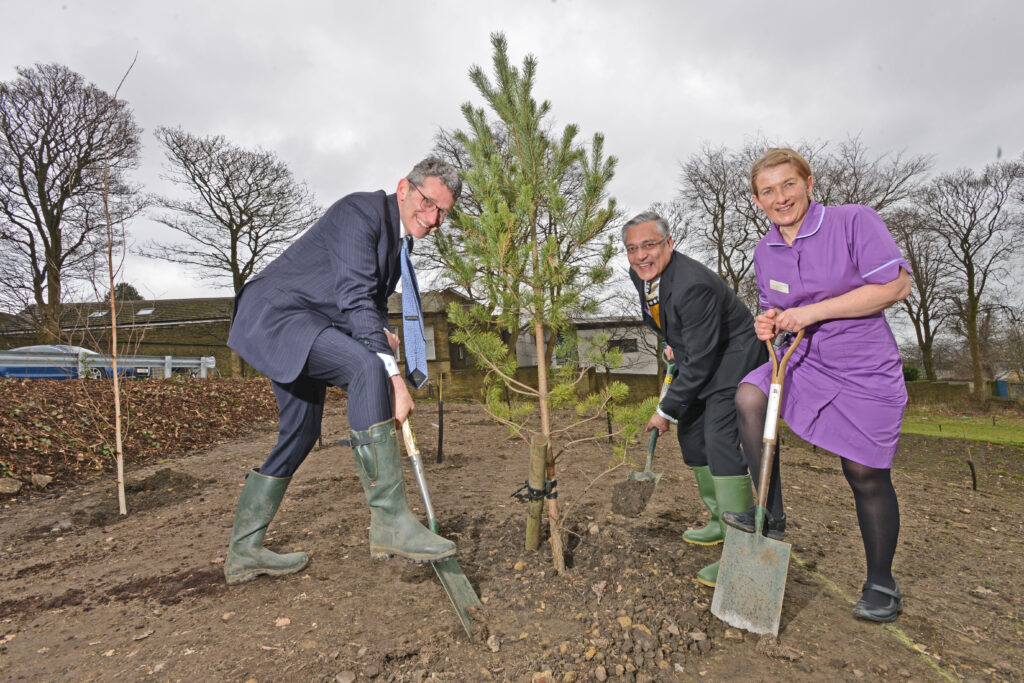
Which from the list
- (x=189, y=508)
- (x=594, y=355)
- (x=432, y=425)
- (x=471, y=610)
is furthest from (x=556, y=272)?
(x=432, y=425)

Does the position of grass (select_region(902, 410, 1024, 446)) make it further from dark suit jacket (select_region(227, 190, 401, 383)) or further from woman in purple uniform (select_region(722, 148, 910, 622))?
dark suit jacket (select_region(227, 190, 401, 383))

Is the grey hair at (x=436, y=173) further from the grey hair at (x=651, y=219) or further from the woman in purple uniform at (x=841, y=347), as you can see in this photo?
the woman in purple uniform at (x=841, y=347)

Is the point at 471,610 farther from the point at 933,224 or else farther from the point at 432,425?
the point at 933,224

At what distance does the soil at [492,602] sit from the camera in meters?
1.89

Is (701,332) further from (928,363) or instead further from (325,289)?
(928,363)

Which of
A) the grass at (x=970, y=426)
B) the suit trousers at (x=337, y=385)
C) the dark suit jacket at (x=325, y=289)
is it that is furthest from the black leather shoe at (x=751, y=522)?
the grass at (x=970, y=426)

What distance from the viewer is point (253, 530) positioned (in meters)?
2.59

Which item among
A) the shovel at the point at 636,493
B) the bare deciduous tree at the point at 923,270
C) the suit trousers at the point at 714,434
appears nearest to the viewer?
the suit trousers at the point at 714,434

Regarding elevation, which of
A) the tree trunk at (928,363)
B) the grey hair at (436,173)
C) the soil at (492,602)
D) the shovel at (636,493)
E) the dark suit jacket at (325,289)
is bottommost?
the tree trunk at (928,363)

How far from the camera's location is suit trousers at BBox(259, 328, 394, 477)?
6.89ft

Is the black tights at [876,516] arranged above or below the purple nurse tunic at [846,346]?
below

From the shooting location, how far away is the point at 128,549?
3328mm

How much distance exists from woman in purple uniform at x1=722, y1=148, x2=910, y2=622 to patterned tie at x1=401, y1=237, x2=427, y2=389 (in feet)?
4.83

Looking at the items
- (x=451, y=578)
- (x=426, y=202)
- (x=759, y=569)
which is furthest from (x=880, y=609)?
(x=426, y=202)
